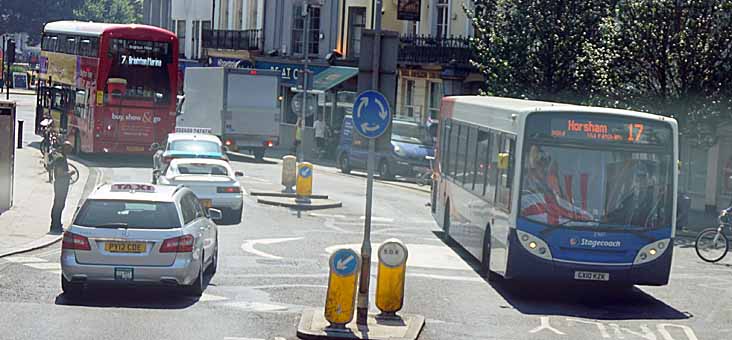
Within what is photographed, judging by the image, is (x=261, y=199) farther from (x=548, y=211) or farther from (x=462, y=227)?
(x=548, y=211)

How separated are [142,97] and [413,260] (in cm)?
2066

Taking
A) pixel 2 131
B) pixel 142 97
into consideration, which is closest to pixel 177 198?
pixel 2 131

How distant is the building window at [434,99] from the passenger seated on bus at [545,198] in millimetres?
30488

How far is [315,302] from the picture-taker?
16484 millimetres

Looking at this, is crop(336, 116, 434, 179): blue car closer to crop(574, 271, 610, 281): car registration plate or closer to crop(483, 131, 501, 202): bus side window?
crop(483, 131, 501, 202): bus side window

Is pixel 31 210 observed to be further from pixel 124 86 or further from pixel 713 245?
pixel 713 245

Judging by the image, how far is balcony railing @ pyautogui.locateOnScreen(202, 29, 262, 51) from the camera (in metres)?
62.0

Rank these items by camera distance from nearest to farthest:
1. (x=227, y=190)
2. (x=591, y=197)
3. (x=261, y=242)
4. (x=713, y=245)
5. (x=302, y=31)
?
(x=591, y=197)
(x=261, y=242)
(x=713, y=245)
(x=227, y=190)
(x=302, y=31)

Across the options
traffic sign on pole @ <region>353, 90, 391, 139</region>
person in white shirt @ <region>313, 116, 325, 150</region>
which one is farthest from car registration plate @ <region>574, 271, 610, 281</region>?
person in white shirt @ <region>313, 116, 325, 150</region>

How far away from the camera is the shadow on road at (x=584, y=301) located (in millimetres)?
16688

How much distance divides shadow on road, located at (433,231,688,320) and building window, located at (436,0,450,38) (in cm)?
2813

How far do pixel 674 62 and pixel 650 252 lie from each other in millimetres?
13031

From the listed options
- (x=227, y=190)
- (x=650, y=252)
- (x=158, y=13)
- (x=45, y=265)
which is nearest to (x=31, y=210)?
(x=227, y=190)

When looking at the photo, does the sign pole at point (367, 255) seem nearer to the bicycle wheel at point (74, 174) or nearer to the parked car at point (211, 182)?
the parked car at point (211, 182)
